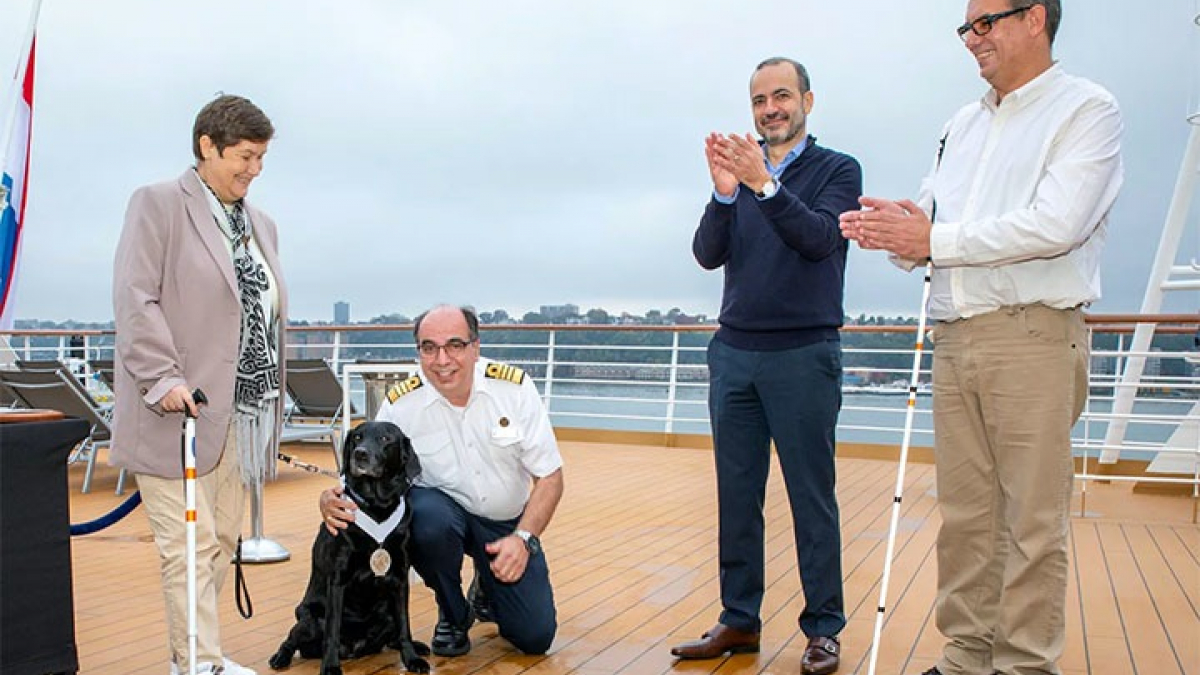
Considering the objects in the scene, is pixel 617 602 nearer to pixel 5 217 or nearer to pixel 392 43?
pixel 5 217

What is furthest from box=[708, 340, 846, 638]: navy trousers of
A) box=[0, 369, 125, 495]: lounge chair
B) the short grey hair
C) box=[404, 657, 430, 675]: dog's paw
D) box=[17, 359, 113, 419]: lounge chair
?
box=[17, 359, 113, 419]: lounge chair

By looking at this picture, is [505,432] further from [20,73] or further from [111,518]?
[20,73]

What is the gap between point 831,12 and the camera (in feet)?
31.6

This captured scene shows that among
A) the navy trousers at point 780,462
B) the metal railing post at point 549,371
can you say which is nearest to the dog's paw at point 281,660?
the navy trousers at point 780,462

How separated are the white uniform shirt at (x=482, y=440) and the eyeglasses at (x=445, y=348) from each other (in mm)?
183

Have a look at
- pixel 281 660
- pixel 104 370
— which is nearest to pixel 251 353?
pixel 281 660

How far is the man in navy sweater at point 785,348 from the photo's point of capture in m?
2.76

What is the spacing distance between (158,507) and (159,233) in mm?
652

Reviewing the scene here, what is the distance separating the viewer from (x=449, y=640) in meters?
2.98

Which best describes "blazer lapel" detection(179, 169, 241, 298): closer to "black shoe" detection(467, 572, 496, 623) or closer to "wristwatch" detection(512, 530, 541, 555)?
"wristwatch" detection(512, 530, 541, 555)

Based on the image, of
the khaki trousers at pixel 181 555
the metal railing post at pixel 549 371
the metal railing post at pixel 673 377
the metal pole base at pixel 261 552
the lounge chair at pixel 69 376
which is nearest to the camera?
the khaki trousers at pixel 181 555

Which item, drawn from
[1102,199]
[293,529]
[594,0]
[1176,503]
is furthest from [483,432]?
[594,0]

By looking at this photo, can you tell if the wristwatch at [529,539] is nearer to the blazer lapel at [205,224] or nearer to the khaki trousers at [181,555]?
the khaki trousers at [181,555]

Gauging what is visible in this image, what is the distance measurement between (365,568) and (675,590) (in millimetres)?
1441
